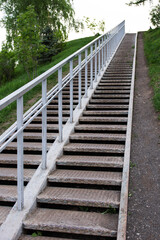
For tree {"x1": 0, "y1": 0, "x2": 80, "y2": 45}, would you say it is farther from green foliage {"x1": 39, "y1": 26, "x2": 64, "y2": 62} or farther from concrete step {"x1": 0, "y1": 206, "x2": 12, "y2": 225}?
concrete step {"x1": 0, "y1": 206, "x2": 12, "y2": 225}

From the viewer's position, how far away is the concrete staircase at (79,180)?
3.31 m

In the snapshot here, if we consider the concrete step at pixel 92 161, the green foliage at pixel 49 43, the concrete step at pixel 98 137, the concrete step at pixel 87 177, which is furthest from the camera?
the green foliage at pixel 49 43

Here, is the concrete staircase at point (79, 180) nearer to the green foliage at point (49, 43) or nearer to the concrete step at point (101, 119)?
the concrete step at point (101, 119)

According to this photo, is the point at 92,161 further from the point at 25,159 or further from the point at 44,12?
the point at 44,12

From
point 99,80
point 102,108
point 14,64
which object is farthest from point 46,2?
point 102,108

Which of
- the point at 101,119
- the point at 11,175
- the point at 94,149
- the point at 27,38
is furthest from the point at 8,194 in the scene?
the point at 27,38

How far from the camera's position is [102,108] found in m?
6.92

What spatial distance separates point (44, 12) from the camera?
1017 inches

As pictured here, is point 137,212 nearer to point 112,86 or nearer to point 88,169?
point 88,169

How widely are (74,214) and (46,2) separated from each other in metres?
25.0

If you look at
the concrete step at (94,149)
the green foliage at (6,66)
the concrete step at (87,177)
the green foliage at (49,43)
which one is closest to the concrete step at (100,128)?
the concrete step at (94,149)

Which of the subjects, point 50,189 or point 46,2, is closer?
point 50,189

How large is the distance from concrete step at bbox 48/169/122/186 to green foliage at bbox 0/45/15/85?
1497cm

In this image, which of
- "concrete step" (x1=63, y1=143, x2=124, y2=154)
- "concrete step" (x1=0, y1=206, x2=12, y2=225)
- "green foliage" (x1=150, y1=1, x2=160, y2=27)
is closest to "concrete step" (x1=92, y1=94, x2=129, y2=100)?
"concrete step" (x1=63, y1=143, x2=124, y2=154)
